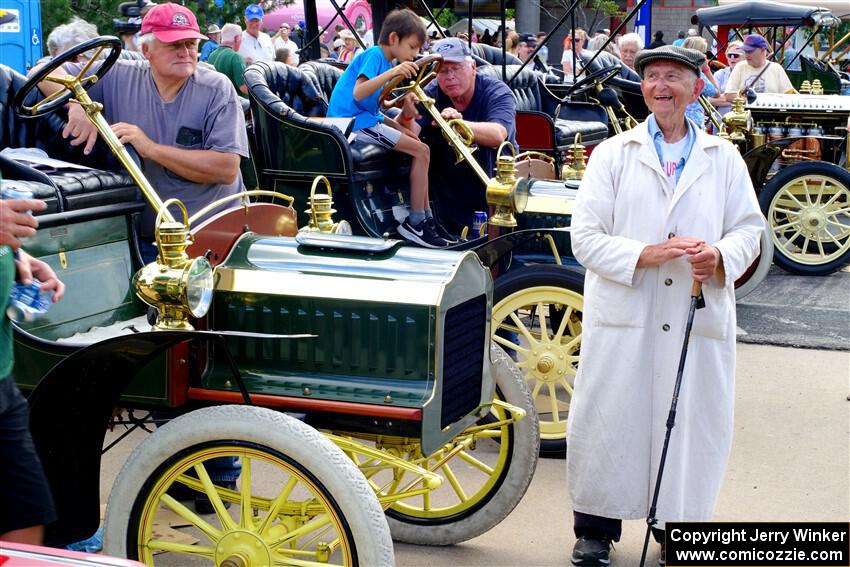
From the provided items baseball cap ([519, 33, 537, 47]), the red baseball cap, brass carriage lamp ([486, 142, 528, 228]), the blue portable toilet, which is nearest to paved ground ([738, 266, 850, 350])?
brass carriage lamp ([486, 142, 528, 228])

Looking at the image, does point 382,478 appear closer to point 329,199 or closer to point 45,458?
point 329,199

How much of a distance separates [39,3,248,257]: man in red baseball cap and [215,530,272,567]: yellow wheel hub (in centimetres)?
136

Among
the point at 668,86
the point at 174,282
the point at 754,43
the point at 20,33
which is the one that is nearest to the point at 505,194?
the point at 668,86

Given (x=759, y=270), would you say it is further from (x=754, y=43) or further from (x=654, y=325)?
(x=754, y=43)

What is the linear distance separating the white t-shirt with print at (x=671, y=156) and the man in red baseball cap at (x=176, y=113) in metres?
1.49

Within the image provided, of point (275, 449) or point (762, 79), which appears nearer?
point (275, 449)

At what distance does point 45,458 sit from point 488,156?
3343 mm

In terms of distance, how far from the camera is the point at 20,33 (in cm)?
1299

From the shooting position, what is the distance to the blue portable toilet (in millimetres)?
12852

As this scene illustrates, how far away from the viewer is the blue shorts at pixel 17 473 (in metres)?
2.42

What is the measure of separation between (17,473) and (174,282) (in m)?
0.64

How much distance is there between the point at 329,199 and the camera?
3.72 m

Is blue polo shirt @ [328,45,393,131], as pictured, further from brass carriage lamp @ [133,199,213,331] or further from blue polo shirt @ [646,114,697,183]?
brass carriage lamp @ [133,199,213,331]

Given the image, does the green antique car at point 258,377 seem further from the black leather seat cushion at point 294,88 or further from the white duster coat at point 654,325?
the black leather seat cushion at point 294,88
